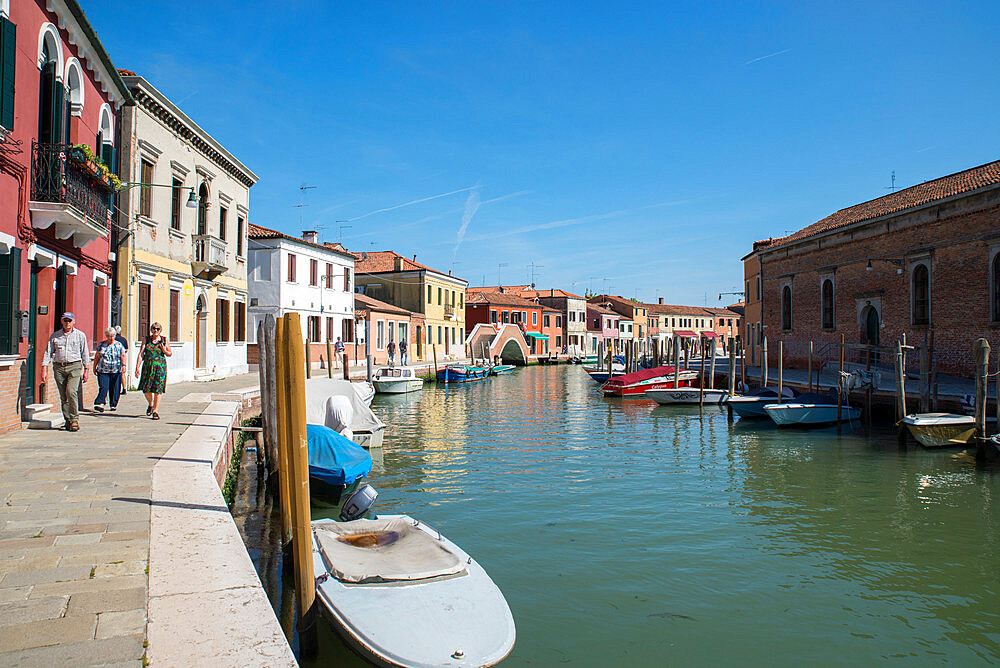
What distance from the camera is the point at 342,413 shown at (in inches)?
438

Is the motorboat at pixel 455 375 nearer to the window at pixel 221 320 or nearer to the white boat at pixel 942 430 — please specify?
the window at pixel 221 320

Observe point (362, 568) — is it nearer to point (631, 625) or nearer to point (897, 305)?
point (631, 625)

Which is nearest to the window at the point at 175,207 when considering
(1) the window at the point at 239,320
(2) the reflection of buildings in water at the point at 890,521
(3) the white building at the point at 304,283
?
(1) the window at the point at 239,320

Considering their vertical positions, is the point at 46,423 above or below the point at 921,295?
below

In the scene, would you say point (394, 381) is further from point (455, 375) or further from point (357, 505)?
point (357, 505)

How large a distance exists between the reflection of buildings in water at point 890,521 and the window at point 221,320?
14924mm

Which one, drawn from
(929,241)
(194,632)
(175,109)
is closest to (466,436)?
(175,109)

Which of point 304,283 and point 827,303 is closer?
point 827,303

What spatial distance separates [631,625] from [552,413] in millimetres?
15558

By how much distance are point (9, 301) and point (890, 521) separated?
1079 cm

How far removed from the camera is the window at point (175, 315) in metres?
17.3

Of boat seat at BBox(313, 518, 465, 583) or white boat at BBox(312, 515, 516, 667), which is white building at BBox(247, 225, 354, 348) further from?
white boat at BBox(312, 515, 516, 667)

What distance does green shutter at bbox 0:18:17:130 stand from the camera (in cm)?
778

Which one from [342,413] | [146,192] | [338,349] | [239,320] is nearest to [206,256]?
[146,192]
